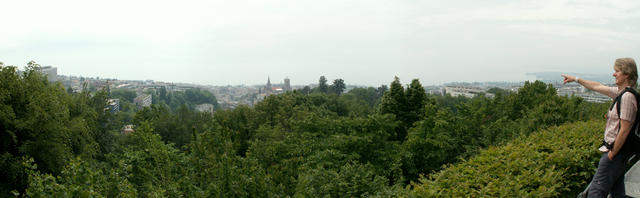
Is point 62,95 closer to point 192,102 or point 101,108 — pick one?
point 101,108

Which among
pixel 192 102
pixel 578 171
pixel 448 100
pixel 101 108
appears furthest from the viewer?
pixel 192 102

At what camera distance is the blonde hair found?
12.2 ft

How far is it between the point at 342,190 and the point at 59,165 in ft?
41.9

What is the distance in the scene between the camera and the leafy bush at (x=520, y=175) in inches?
160

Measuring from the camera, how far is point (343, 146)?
46.0ft

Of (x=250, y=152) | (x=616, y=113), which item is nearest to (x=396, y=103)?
(x=250, y=152)

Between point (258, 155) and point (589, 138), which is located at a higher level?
point (589, 138)

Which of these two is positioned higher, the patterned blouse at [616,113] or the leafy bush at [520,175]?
the patterned blouse at [616,113]

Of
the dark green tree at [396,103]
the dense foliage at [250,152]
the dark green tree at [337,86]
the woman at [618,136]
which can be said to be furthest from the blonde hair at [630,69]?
the dark green tree at [337,86]

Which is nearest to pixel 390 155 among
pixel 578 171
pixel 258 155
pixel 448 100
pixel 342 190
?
pixel 258 155

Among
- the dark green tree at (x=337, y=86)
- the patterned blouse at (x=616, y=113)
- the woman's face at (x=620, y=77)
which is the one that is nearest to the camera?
the patterned blouse at (x=616, y=113)

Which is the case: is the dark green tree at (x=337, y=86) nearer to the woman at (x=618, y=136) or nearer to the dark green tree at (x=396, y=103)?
the dark green tree at (x=396, y=103)

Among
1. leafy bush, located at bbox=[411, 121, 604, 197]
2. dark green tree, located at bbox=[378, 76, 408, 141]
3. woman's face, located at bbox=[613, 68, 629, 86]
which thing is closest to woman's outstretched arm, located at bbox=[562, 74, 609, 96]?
woman's face, located at bbox=[613, 68, 629, 86]

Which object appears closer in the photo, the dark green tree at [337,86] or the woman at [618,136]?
the woman at [618,136]
